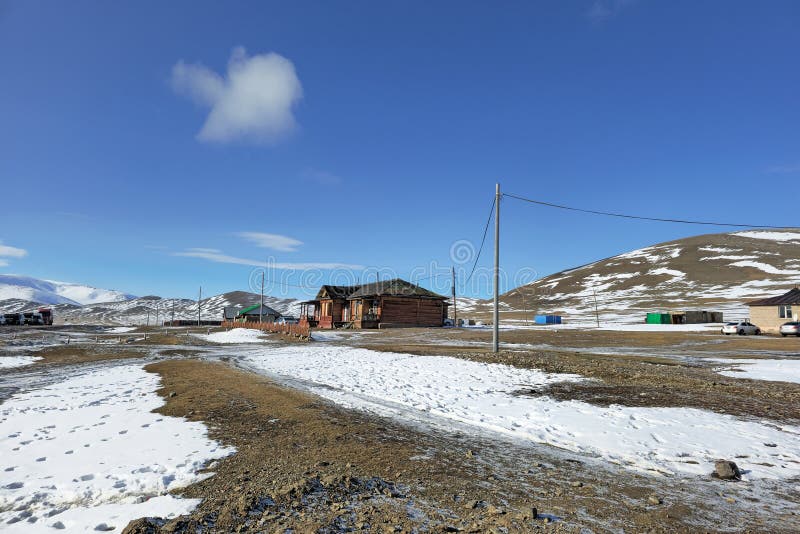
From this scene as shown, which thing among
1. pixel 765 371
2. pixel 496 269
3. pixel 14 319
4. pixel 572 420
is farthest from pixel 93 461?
pixel 14 319


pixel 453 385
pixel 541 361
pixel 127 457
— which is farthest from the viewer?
pixel 541 361

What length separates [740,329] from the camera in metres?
47.2

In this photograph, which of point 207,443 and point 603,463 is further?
point 207,443

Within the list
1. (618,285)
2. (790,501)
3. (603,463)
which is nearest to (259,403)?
(603,463)

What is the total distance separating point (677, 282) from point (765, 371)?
468ft

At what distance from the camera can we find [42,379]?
15.4 metres

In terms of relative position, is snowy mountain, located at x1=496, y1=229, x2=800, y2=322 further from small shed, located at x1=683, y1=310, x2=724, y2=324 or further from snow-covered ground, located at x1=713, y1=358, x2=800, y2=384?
snow-covered ground, located at x1=713, y1=358, x2=800, y2=384

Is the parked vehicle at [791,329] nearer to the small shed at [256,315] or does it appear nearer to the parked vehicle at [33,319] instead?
the small shed at [256,315]

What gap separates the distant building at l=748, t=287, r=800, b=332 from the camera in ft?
156

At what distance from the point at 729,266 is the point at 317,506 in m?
180

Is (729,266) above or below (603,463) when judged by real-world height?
above

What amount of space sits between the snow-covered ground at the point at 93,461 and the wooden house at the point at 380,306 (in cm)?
4862

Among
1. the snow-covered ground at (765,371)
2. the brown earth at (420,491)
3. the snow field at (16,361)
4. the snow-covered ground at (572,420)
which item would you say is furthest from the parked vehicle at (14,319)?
the snow-covered ground at (765,371)

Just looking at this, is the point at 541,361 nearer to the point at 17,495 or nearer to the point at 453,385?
the point at 453,385
